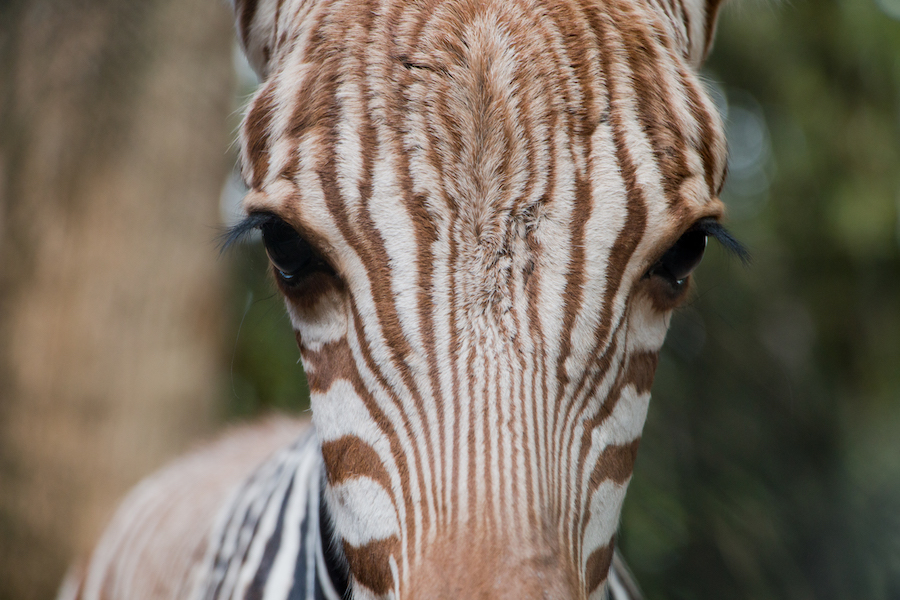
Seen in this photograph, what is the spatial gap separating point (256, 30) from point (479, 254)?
1523 mm

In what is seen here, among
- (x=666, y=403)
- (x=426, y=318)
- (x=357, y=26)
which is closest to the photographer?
(x=426, y=318)

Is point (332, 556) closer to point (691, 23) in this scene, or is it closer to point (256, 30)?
point (256, 30)

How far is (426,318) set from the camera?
156cm

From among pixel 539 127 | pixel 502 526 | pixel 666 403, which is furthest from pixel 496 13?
pixel 666 403

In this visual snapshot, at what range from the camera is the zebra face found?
1.51 meters

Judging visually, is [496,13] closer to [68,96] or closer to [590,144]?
[590,144]

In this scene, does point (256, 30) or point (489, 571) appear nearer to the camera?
point (489, 571)

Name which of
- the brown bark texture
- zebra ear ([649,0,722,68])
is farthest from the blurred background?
zebra ear ([649,0,722,68])

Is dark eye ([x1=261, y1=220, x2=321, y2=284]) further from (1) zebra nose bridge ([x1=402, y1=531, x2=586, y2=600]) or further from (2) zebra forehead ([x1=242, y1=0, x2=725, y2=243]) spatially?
(1) zebra nose bridge ([x1=402, y1=531, x2=586, y2=600])

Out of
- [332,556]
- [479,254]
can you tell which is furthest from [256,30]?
[332,556]

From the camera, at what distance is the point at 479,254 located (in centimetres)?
154

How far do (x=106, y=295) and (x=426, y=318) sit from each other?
4862mm

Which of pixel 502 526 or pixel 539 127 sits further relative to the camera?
pixel 539 127

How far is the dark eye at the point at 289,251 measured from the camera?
1.74m
